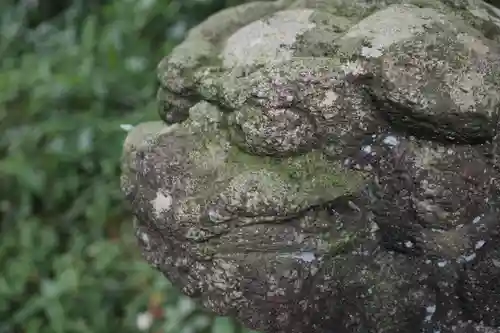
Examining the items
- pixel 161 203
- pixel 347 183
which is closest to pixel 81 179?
pixel 161 203

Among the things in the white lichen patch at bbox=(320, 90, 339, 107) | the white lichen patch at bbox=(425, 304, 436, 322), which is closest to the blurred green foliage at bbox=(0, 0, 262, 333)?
the white lichen patch at bbox=(425, 304, 436, 322)

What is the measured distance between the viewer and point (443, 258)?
680 mm

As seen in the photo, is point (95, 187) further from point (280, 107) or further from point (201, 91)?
point (280, 107)

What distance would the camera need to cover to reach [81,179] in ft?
4.87

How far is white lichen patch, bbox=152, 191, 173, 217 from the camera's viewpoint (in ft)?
2.29

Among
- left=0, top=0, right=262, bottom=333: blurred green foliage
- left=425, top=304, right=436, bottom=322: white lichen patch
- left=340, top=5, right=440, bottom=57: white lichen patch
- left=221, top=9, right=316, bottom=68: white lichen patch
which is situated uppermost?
left=340, top=5, right=440, bottom=57: white lichen patch

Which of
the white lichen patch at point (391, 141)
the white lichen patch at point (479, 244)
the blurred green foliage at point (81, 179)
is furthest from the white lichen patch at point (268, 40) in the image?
the blurred green foliage at point (81, 179)

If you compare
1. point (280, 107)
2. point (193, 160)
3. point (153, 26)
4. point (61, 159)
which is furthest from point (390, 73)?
point (153, 26)

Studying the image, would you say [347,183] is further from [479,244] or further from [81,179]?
[81,179]

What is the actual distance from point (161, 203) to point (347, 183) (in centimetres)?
19

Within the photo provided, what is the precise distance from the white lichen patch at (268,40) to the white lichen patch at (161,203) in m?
0.16

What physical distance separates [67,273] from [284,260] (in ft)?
2.42

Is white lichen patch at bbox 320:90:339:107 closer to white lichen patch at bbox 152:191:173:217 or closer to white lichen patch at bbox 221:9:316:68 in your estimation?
white lichen patch at bbox 221:9:316:68

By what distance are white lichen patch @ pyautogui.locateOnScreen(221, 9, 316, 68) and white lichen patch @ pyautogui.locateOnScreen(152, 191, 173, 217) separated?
16 centimetres
